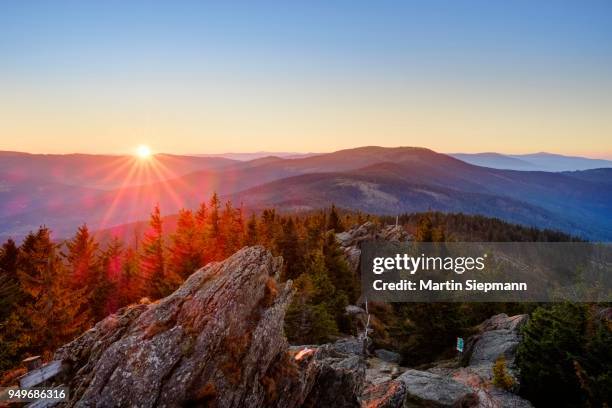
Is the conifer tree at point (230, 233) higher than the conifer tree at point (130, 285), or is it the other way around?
the conifer tree at point (230, 233)

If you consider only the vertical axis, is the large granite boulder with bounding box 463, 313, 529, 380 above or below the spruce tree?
below

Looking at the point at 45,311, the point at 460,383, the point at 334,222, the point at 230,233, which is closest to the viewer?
the point at 460,383

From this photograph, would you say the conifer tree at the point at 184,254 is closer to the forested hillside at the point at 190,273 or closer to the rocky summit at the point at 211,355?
the forested hillside at the point at 190,273

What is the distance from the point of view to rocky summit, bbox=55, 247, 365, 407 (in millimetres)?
11523

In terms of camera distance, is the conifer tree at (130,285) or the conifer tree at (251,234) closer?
the conifer tree at (130,285)

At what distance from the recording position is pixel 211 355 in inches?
493

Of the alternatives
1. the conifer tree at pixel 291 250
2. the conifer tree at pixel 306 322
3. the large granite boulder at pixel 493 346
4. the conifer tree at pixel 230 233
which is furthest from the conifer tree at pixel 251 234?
the large granite boulder at pixel 493 346

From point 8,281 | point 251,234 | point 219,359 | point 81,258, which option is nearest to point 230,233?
point 251,234

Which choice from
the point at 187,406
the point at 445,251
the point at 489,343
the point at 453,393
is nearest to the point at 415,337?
the point at 489,343

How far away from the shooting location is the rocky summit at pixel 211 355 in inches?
454

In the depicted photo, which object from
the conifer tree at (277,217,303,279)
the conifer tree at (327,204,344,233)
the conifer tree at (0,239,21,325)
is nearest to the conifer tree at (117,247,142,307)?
the conifer tree at (0,239,21,325)

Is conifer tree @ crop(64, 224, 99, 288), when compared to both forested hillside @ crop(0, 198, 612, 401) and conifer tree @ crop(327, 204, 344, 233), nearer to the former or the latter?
forested hillside @ crop(0, 198, 612, 401)

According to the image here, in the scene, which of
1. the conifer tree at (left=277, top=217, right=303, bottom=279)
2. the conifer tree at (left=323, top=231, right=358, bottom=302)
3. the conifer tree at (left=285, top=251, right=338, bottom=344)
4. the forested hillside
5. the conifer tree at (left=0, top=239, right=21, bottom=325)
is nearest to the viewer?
the forested hillside

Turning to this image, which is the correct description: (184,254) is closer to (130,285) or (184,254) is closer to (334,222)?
(130,285)
